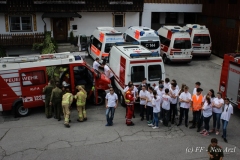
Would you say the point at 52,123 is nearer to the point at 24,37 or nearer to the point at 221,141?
the point at 221,141

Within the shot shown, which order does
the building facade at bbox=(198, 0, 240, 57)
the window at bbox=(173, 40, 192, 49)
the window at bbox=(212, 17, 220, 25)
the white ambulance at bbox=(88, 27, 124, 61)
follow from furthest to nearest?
the window at bbox=(212, 17, 220, 25) → the building facade at bbox=(198, 0, 240, 57) → the window at bbox=(173, 40, 192, 49) → the white ambulance at bbox=(88, 27, 124, 61)

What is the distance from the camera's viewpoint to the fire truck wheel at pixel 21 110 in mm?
11969

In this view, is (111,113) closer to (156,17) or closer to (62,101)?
(62,101)

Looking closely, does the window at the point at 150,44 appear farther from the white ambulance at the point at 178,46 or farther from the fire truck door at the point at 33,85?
the fire truck door at the point at 33,85

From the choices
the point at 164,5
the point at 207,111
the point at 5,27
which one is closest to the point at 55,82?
the point at 207,111

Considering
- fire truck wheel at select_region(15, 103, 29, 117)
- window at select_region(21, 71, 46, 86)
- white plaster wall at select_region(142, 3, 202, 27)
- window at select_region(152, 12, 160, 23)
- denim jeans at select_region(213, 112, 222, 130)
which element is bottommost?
fire truck wheel at select_region(15, 103, 29, 117)

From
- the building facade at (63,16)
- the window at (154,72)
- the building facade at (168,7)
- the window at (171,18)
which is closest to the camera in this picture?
the window at (154,72)

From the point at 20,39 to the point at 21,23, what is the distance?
247cm

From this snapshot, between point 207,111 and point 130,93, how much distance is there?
2.83m

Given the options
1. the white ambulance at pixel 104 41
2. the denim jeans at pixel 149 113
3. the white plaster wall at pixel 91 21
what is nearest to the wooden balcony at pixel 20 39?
the white plaster wall at pixel 91 21

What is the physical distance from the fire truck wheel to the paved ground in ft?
0.87

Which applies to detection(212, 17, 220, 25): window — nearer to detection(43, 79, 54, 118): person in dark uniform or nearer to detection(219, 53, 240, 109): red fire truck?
detection(219, 53, 240, 109): red fire truck

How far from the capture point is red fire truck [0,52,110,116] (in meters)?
11.6

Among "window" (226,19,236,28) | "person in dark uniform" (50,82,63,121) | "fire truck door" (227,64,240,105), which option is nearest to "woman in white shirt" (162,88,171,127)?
"fire truck door" (227,64,240,105)
